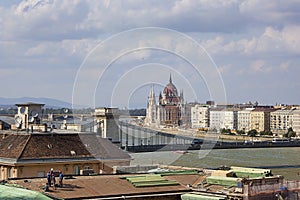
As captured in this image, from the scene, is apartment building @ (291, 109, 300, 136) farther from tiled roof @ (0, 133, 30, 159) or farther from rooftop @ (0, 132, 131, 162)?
A: tiled roof @ (0, 133, 30, 159)

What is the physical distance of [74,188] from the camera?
12.1 metres

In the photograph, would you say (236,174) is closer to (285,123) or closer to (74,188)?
(74,188)

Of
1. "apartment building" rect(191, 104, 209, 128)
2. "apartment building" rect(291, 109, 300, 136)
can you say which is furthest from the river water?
"apartment building" rect(291, 109, 300, 136)

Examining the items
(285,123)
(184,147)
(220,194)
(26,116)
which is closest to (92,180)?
(220,194)

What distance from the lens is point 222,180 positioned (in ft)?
42.2

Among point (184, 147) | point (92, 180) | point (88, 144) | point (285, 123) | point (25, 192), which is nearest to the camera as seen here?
point (25, 192)

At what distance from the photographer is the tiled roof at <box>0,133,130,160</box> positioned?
19020mm

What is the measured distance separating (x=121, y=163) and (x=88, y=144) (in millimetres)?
1433

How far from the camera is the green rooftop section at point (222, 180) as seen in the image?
12586mm

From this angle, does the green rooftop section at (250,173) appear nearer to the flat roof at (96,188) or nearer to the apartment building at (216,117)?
the flat roof at (96,188)

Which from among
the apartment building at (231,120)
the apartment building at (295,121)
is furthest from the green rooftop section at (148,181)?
the apartment building at (231,120)

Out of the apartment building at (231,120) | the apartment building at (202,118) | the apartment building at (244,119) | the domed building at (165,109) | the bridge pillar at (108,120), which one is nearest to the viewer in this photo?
the bridge pillar at (108,120)

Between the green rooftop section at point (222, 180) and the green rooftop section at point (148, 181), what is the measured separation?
70 centimetres

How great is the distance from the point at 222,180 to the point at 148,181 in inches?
55.8
